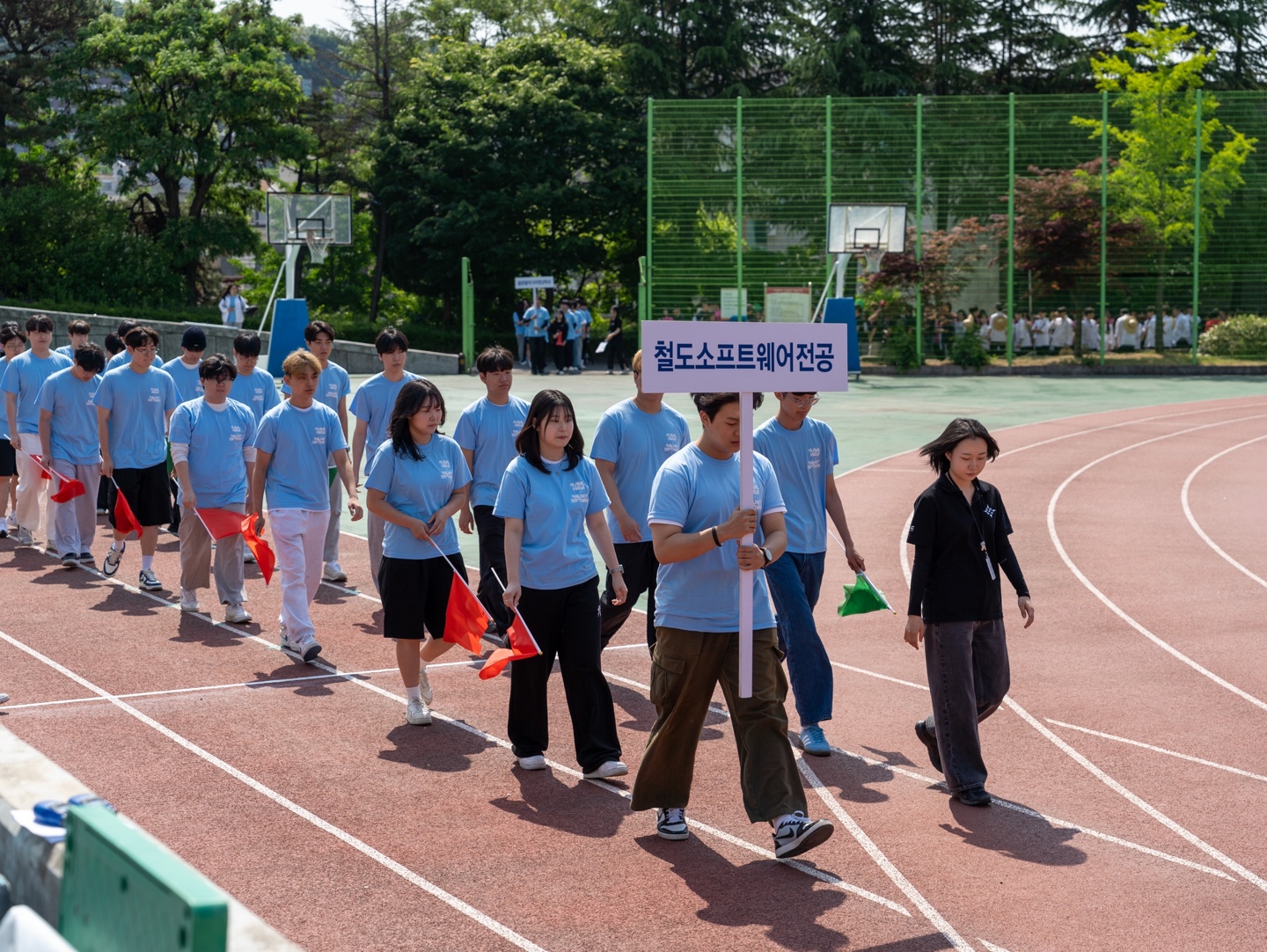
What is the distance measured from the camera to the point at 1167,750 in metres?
7.61

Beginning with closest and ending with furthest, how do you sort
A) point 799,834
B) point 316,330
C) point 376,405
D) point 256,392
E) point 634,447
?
1. point 799,834
2. point 634,447
3. point 376,405
4. point 316,330
5. point 256,392

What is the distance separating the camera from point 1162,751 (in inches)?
300

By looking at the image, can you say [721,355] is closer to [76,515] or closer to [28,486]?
[76,515]

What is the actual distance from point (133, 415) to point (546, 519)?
235 inches

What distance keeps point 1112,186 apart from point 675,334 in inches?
1349

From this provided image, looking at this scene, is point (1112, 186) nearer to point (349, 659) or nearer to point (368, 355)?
point (368, 355)

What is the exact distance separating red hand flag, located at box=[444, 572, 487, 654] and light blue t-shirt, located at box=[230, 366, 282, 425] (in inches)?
178

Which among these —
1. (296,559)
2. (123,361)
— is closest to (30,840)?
(296,559)

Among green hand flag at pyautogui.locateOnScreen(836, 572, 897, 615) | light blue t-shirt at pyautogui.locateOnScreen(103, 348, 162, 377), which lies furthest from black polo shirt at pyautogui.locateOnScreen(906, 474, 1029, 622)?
light blue t-shirt at pyautogui.locateOnScreen(103, 348, 162, 377)

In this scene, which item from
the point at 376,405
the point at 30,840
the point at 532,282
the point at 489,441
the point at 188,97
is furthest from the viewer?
the point at 188,97

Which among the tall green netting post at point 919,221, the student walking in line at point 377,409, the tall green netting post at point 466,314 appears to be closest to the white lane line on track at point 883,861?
the student walking in line at point 377,409

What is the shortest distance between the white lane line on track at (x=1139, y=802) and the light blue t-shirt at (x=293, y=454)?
14.5 ft

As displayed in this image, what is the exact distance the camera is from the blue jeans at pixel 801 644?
7.32m

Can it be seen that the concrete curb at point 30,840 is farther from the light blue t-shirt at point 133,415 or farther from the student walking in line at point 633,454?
the light blue t-shirt at point 133,415
